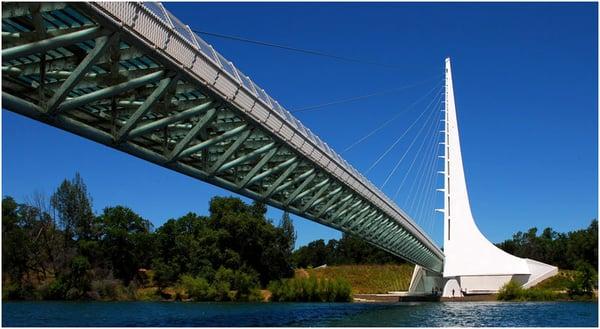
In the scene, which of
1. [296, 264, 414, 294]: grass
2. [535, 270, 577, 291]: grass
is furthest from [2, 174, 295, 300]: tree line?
[535, 270, 577, 291]: grass

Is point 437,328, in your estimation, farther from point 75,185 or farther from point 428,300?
point 75,185

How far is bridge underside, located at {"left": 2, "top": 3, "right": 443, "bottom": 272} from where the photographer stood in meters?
13.1

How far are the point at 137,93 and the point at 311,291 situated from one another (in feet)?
168

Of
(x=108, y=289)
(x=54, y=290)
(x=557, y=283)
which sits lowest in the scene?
(x=54, y=290)

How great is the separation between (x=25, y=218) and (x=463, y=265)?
45.3 metres

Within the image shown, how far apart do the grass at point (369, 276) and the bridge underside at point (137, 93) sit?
2409 inches

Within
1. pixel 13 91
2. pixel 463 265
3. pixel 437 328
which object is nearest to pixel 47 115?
pixel 13 91

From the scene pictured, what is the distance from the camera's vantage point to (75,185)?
76.1m

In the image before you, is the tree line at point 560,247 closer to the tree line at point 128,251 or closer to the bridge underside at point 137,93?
the tree line at point 128,251

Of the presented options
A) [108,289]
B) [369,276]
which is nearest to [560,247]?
[369,276]

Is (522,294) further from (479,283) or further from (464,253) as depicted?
(464,253)

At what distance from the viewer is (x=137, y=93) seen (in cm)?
1730

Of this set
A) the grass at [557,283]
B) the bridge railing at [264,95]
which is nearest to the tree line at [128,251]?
the grass at [557,283]

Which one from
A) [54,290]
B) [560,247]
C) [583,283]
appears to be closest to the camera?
[54,290]
